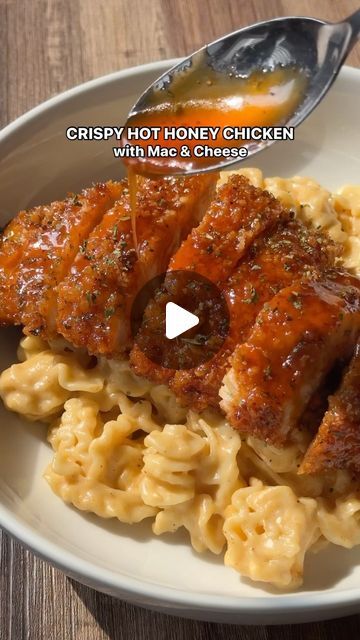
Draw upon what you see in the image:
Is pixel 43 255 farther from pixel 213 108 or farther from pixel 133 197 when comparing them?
pixel 213 108

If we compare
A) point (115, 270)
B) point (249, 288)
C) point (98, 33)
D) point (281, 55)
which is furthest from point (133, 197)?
point (98, 33)

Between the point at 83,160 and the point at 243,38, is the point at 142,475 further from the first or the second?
the point at 243,38

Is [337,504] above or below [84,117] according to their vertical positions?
below

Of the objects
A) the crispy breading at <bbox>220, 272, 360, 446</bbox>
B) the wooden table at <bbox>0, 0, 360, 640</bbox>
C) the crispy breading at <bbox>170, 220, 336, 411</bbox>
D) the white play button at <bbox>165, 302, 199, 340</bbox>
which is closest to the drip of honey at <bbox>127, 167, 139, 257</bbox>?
the white play button at <bbox>165, 302, 199, 340</bbox>

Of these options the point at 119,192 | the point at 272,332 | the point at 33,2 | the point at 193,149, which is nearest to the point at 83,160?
the point at 119,192

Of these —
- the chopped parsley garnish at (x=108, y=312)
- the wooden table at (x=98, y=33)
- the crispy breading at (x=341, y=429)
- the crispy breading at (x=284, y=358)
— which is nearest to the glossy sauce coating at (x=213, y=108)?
the chopped parsley garnish at (x=108, y=312)

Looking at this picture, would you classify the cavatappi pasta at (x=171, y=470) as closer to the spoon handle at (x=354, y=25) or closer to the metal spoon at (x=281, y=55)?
the metal spoon at (x=281, y=55)
